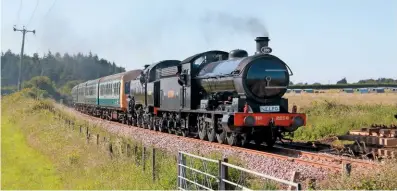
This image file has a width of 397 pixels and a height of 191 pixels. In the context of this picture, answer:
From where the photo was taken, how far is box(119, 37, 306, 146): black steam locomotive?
1566 cm

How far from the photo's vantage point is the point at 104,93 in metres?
39.6

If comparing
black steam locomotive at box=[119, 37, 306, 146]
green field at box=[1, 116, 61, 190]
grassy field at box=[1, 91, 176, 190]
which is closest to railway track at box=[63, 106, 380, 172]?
black steam locomotive at box=[119, 37, 306, 146]

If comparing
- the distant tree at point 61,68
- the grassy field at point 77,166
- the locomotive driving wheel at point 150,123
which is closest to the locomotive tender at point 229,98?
the locomotive driving wheel at point 150,123

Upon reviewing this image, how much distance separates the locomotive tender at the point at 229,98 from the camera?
51.4 feet

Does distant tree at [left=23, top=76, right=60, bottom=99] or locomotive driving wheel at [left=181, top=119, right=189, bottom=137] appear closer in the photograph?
locomotive driving wheel at [left=181, top=119, right=189, bottom=137]

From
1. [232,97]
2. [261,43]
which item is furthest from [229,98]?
[261,43]

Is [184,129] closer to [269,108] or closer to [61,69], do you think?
[269,108]

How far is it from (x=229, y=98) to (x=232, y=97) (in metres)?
0.13

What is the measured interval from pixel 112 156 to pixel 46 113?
877 inches

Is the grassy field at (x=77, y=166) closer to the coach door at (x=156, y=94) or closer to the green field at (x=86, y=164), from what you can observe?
the green field at (x=86, y=164)

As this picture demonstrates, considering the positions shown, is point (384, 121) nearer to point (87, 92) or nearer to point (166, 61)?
point (166, 61)

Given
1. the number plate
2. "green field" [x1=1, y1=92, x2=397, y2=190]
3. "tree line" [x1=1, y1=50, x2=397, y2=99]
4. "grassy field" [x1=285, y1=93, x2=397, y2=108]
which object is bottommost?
"green field" [x1=1, y1=92, x2=397, y2=190]

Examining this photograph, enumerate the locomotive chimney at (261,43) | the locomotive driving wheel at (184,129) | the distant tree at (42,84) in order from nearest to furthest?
1. the locomotive chimney at (261,43)
2. the locomotive driving wheel at (184,129)
3. the distant tree at (42,84)

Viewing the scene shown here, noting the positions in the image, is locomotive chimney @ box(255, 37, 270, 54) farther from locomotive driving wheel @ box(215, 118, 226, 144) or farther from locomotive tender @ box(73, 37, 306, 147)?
locomotive driving wheel @ box(215, 118, 226, 144)
